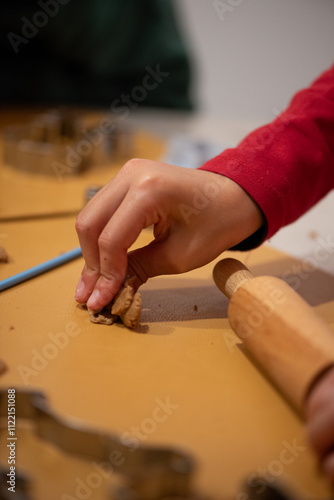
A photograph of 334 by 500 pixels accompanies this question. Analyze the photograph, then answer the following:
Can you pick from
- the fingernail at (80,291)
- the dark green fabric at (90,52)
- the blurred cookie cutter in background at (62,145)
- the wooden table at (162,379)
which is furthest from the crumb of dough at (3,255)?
the dark green fabric at (90,52)

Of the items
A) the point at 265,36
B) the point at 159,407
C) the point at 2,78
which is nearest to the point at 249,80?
the point at 265,36

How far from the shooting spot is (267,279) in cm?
67

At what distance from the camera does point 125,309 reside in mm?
721

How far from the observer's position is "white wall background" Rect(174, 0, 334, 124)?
2.76 m

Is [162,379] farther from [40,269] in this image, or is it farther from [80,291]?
[40,269]

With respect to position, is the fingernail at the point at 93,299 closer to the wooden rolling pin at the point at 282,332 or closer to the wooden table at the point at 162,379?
the wooden table at the point at 162,379

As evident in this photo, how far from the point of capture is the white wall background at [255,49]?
9.06 ft

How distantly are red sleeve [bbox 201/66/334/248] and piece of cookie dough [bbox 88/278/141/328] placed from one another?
241 millimetres

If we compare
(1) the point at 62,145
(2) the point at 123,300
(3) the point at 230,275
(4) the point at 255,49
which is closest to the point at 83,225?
(2) the point at 123,300

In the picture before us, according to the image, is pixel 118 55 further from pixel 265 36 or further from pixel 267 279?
pixel 267 279

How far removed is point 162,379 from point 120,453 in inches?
5.1

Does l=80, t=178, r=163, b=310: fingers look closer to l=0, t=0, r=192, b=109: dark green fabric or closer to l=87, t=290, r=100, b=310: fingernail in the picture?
l=87, t=290, r=100, b=310: fingernail

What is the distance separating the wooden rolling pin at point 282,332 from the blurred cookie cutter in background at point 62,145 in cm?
92

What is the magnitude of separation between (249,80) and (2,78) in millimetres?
1521
